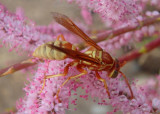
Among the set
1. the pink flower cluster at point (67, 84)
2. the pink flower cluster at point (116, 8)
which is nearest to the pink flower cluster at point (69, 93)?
the pink flower cluster at point (67, 84)

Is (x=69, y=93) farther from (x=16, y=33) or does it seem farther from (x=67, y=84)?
(x=16, y=33)

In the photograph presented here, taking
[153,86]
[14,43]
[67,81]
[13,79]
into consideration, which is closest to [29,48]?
[14,43]

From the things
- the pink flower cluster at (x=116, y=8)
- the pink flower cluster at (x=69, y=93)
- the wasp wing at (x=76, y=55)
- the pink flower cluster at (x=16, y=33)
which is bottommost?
the pink flower cluster at (x=69, y=93)

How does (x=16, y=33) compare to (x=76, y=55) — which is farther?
(x=16, y=33)

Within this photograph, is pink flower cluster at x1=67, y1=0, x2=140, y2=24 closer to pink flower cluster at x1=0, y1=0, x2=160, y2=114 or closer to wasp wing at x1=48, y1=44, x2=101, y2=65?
pink flower cluster at x1=0, y1=0, x2=160, y2=114

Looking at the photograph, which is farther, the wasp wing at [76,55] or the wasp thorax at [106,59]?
the wasp thorax at [106,59]

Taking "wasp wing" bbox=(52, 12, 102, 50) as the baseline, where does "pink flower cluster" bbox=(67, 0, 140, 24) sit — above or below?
above

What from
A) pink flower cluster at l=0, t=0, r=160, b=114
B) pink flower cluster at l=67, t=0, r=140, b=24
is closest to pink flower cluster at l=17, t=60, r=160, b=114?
pink flower cluster at l=0, t=0, r=160, b=114

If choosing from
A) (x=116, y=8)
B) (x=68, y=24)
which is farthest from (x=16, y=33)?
(x=116, y=8)

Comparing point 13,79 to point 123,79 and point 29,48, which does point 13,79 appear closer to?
point 29,48

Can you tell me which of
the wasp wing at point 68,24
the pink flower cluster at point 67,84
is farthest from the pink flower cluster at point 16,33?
the wasp wing at point 68,24

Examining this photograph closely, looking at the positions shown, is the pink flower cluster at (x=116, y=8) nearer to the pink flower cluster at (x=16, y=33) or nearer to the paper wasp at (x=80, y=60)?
the paper wasp at (x=80, y=60)

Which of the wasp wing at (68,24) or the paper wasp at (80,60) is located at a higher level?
the wasp wing at (68,24)
